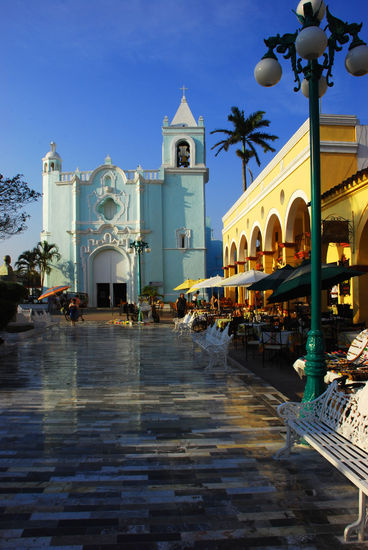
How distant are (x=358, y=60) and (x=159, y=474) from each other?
15.9 ft

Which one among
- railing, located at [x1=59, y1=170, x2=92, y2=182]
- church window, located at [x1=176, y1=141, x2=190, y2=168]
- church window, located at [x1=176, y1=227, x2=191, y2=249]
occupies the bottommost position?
church window, located at [x1=176, y1=227, x2=191, y2=249]

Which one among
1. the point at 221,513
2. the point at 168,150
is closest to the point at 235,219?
the point at 168,150

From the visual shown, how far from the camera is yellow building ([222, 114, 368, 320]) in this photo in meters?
12.2

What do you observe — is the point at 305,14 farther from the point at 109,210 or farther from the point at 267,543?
the point at 109,210

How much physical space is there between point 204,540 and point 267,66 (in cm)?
492

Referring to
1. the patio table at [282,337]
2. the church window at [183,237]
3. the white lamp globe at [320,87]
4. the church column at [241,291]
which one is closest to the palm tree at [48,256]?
the church window at [183,237]

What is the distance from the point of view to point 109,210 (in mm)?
45344

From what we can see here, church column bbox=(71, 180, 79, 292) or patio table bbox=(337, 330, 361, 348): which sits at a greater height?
church column bbox=(71, 180, 79, 292)

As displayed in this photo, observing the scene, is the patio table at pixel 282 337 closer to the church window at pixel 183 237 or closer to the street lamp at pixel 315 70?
the street lamp at pixel 315 70

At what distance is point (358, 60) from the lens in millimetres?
5137

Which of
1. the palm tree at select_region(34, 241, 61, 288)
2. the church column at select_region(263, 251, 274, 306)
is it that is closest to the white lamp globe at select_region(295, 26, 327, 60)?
the church column at select_region(263, 251, 274, 306)

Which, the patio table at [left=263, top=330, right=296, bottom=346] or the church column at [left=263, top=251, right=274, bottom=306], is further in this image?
the church column at [left=263, top=251, right=274, bottom=306]

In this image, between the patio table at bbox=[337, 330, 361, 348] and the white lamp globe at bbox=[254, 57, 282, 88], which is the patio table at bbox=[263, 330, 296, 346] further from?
the white lamp globe at bbox=[254, 57, 282, 88]

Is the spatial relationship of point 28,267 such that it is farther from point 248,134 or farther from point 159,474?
point 159,474
